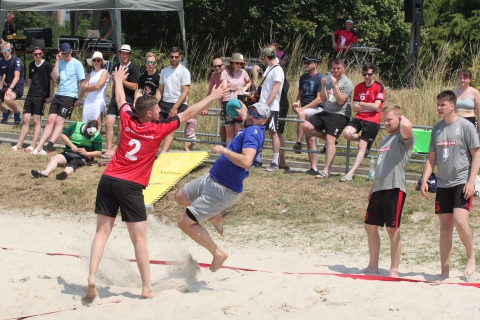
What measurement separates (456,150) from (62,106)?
25.7 ft

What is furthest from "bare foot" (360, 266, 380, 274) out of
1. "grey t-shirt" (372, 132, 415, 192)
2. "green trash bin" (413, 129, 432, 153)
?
"green trash bin" (413, 129, 432, 153)

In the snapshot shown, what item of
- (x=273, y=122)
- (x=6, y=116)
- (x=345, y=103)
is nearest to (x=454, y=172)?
(x=345, y=103)

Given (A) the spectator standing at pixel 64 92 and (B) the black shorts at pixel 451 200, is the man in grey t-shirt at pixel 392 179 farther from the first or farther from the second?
(A) the spectator standing at pixel 64 92

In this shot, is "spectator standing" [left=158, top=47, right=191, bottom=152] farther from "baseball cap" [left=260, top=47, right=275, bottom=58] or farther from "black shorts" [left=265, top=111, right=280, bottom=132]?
"black shorts" [left=265, top=111, right=280, bottom=132]

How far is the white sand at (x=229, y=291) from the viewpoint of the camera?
6.10 m

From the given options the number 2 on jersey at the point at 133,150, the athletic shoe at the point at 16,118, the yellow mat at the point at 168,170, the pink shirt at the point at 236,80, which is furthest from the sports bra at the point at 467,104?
the athletic shoe at the point at 16,118

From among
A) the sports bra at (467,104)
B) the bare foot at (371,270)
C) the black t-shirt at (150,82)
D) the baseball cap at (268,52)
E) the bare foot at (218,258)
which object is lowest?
the bare foot at (371,270)

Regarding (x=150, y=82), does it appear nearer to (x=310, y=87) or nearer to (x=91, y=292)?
(x=310, y=87)

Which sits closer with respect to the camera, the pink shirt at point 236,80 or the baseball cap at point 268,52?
the baseball cap at point 268,52

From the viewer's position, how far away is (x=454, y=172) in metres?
7.28

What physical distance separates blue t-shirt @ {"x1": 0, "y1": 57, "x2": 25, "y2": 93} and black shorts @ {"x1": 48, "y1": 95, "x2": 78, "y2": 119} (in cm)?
268

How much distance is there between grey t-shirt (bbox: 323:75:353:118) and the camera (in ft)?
36.6

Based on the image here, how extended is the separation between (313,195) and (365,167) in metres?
2.08

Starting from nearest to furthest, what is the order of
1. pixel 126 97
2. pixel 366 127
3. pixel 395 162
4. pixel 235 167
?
1. pixel 235 167
2. pixel 395 162
3. pixel 366 127
4. pixel 126 97
